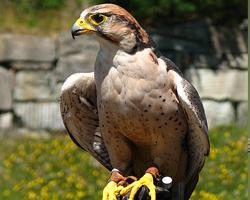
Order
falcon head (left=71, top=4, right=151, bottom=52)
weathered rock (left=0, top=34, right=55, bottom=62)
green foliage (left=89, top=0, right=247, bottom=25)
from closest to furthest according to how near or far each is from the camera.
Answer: falcon head (left=71, top=4, right=151, bottom=52) → green foliage (left=89, top=0, right=247, bottom=25) → weathered rock (left=0, top=34, right=55, bottom=62)

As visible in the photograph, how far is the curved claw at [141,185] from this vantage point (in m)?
3.47

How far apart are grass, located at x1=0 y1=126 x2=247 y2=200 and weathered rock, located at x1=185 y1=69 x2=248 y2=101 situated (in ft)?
2.26

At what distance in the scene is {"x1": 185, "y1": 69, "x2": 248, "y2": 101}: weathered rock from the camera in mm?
9180

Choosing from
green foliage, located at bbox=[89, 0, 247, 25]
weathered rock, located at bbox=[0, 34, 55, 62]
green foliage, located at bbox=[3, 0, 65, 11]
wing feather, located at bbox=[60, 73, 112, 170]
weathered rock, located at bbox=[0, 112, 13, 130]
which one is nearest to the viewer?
wing feather, located at bbox=[60, 73, 112, 170]

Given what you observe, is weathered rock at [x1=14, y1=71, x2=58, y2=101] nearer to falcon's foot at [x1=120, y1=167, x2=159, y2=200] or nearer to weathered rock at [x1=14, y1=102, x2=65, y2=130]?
weathered rock at [x1=14, y1=102, x2=65, y2=130]

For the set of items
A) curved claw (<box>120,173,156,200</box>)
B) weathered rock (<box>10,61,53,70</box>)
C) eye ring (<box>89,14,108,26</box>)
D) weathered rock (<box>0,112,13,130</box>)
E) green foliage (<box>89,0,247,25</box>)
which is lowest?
weathered rock (<box>0,112,13,130</box>)

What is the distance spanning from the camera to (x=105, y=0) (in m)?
8.88

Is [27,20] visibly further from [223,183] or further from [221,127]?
[223,183]

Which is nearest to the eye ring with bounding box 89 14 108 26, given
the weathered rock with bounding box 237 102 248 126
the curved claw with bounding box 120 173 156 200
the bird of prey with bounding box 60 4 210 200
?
the bird of prey with bounding box 60 4 210 200

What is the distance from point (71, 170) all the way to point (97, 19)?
412 centimetres

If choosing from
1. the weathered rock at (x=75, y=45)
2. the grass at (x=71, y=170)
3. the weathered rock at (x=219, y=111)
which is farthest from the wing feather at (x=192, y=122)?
the weathered rock at (x=75, y=45)

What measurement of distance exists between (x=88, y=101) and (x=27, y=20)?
6013mm

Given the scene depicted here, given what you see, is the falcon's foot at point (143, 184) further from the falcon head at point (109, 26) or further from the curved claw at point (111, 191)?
the falcon head at point (109, 26)

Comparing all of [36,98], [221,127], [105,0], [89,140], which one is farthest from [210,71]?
[89,140]
